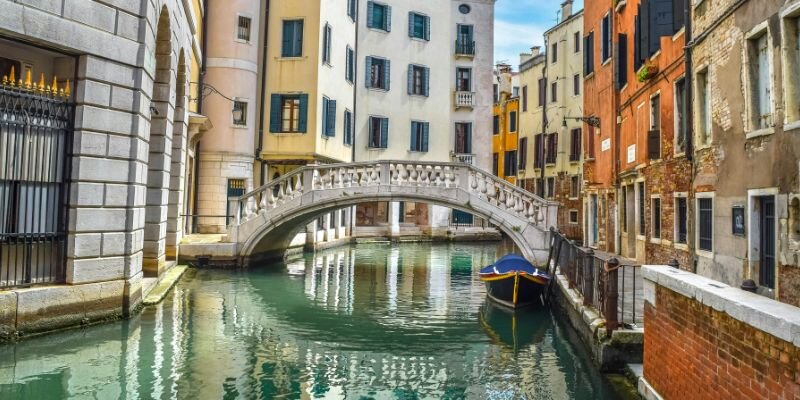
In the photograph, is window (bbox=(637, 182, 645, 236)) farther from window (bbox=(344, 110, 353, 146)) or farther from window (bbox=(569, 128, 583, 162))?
window (bbox=(569, 128, 583, 162))

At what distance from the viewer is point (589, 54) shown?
65.7ft

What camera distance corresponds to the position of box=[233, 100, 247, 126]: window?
69.4 feet

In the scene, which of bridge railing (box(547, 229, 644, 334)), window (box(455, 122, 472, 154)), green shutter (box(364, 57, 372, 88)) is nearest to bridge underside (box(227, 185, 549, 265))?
bridge railing (box(547, 229, 644, 334))

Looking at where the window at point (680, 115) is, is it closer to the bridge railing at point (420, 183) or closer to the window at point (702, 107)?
the window at point (702, 107)

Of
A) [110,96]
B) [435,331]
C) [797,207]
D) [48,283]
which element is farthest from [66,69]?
[797,207]

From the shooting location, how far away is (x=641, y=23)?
13398 millimetres

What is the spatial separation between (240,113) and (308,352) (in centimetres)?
1421

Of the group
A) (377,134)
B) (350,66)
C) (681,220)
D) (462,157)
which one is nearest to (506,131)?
(462,157)

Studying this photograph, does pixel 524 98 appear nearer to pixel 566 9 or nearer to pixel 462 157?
pixel 566 9

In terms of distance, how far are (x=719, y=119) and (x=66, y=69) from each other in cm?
1022

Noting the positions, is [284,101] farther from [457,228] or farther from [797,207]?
[797,207]

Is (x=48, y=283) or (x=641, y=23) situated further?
(x=641, y=23)

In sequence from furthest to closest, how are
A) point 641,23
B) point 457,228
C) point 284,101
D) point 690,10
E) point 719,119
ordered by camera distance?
1. point 457,228
2. point 284,101
3. point 641,23
4. point 690,10
5. point 719,119

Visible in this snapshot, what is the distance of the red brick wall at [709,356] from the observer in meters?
3.65
